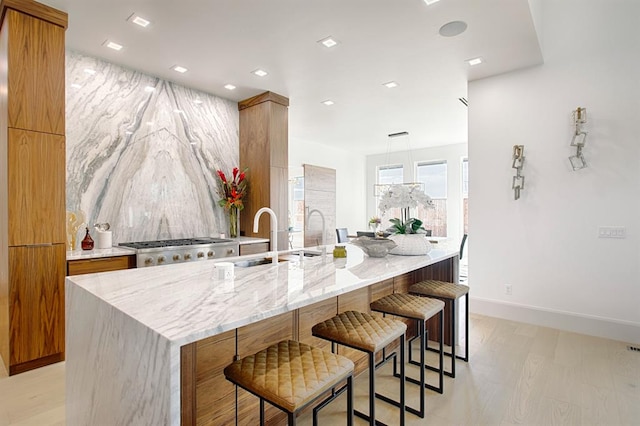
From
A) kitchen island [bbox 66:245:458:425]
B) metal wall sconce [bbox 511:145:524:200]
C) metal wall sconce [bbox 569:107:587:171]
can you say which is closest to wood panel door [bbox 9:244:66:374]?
kitchen island [bbox 66:245:458:425]

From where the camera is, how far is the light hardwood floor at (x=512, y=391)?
1.97 metres

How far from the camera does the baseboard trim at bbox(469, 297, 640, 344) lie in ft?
10.3

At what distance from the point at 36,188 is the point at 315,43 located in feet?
8.67

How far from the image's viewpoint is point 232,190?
4477 mm

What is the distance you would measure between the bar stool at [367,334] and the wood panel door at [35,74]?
8.72 feet

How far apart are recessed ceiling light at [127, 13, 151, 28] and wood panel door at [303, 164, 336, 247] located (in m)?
4.78

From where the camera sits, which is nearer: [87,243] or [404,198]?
[404,198]

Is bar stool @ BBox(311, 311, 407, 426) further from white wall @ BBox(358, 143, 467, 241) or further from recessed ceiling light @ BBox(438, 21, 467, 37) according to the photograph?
white wall @ BBox(358, 143, 467, 241)

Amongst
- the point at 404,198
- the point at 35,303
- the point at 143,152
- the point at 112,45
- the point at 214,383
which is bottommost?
the point at 214,383

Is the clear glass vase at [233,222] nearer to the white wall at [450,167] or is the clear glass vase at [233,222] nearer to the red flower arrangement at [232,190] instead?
the red flower arrangement at [232,190]

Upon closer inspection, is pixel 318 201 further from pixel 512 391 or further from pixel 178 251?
pixel 512 391

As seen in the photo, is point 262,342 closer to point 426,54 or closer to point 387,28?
point 387,28

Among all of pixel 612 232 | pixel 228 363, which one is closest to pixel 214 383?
pixel 228 363

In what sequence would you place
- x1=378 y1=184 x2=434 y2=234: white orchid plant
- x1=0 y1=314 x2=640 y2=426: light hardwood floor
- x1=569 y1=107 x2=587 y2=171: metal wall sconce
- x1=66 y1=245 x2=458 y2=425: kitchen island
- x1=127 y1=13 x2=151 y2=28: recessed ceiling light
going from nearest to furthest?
x1=66 y1=245 x2=458 y2=425: kitchen island
x1=0 y1=314 x2=640 y2=426: light hardwood floor
x1=378 y1=184 x2=434 y2=234: white orchid plant
x1=127 y1=13 x2=151 y2=28: recessed ceiling light
x1=569 y1=107 x2=587 y2=171: metal wall sconce
